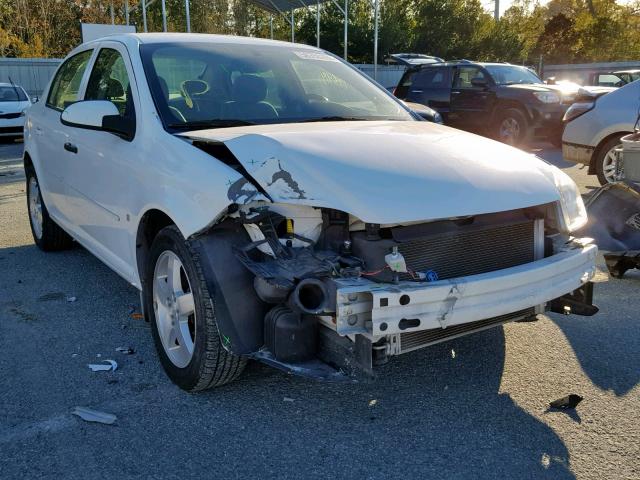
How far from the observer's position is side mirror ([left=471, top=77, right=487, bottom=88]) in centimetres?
1404

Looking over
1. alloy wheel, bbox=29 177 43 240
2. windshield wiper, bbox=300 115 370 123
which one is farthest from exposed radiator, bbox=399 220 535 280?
alloy wheel, bbox=29 177 43 240

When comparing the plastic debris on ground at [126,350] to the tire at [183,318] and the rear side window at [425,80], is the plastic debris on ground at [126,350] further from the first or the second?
the rear side window at [425,80]

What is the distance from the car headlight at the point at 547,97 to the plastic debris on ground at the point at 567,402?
36.3 feet

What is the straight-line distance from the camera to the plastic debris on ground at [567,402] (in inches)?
126

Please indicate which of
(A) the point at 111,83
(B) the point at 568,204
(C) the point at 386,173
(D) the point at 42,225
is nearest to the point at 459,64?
(D) the point at 42,225

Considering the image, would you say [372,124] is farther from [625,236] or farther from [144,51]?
[625,236]

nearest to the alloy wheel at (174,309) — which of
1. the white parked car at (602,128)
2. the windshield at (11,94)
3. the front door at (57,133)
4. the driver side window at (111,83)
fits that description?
the driver side window at (111,83)

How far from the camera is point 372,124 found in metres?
3.95

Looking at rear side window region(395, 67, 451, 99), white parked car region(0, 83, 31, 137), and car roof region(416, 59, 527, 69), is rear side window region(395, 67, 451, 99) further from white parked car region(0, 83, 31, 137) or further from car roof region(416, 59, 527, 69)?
white parked car region(0, 83, 31, 137)

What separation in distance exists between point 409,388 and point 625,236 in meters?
2.84

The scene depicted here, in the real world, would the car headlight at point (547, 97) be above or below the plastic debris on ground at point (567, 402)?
above

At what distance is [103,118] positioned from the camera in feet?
12.3

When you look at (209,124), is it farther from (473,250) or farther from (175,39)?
(473,250)

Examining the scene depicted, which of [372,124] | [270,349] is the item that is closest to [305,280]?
[270,349]
